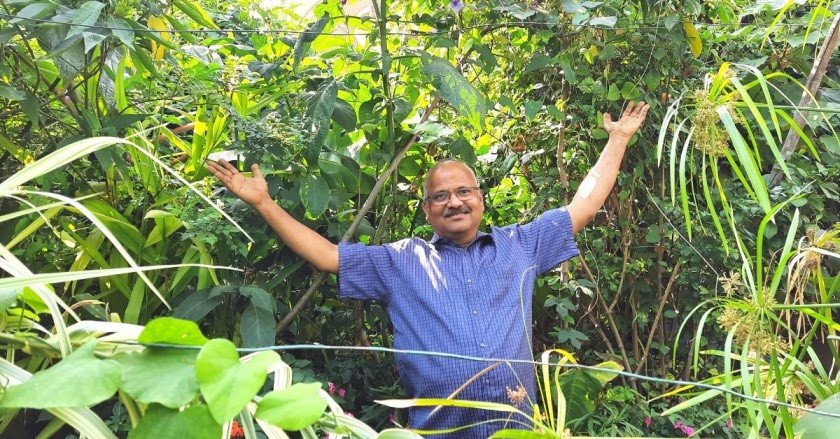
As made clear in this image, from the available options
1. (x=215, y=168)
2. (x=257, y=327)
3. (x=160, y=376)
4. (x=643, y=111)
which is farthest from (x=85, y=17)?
(x=643, y=111)

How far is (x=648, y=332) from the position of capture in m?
2.34

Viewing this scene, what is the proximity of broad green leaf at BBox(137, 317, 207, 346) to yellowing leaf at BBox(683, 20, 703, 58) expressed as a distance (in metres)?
1.75

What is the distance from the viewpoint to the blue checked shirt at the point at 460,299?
1617 millimetres

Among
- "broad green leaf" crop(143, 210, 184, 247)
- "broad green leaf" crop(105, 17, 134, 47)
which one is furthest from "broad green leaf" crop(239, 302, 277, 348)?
"broad green leaf" crop(105, 17, 134, 47)

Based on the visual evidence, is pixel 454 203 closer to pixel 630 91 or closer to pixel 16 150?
pixel 630 91

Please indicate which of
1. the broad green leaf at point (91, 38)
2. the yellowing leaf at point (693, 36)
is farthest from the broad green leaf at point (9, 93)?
the yellowing leaf at point (693, 36)

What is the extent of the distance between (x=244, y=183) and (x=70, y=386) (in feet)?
3.99

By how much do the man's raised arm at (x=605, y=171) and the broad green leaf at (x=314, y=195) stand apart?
0.70 metres

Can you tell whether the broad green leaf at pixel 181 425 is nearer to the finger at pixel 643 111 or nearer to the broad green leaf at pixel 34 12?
the broad green leaf at pixel 34 12

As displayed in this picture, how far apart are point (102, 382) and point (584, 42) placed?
1.75 metres

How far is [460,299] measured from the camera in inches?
68.1

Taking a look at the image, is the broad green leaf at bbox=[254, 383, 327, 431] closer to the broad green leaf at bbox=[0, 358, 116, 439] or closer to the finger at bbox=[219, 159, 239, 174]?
the broad green leaf at bbox=[0, 358, 116, 439]

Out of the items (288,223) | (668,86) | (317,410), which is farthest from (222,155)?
(317,410)

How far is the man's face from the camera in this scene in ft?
6.18
